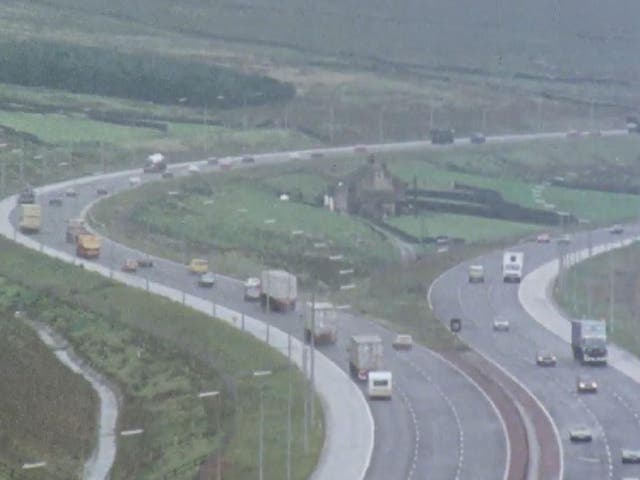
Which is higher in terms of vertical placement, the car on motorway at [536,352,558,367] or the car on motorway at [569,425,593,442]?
the car on motorway at [569,425,593,442]

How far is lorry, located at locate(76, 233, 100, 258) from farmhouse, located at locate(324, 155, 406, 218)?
1571 cm

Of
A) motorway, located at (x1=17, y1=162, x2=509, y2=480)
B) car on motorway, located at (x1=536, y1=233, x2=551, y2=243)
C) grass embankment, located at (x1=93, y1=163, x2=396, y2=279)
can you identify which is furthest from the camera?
car on motorway, located at (x1=536, y1=233, x2=551, y2=243)

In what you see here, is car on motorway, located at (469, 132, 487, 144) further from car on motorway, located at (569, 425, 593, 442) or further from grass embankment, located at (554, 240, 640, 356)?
car on motorway, located at (569, 425, 593, 442)

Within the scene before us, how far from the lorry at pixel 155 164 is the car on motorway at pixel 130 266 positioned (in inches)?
976

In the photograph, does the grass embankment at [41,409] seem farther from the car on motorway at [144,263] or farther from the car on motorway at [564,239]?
the car on motorway at [564,239]

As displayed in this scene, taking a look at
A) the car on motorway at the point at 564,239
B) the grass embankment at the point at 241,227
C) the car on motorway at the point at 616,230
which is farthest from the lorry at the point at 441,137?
the car on motorway at the point at 564,239

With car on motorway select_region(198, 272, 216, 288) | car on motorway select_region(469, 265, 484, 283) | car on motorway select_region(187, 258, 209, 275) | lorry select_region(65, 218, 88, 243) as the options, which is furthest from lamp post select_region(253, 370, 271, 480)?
lorry select_region(65, 218, 88, 243)

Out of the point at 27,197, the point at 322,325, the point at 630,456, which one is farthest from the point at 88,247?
the point at 630,456

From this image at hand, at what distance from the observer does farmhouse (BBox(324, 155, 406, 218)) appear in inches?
3767

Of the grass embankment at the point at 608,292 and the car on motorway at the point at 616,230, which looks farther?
the car on motorway at the point at 616,230

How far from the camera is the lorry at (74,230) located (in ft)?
272

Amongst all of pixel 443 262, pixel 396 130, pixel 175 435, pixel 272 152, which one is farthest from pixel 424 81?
pixel 175 435

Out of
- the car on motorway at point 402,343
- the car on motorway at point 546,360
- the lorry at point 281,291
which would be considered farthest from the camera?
the lorry at point 281,291

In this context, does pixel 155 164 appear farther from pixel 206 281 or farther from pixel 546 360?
pixel 546 360
